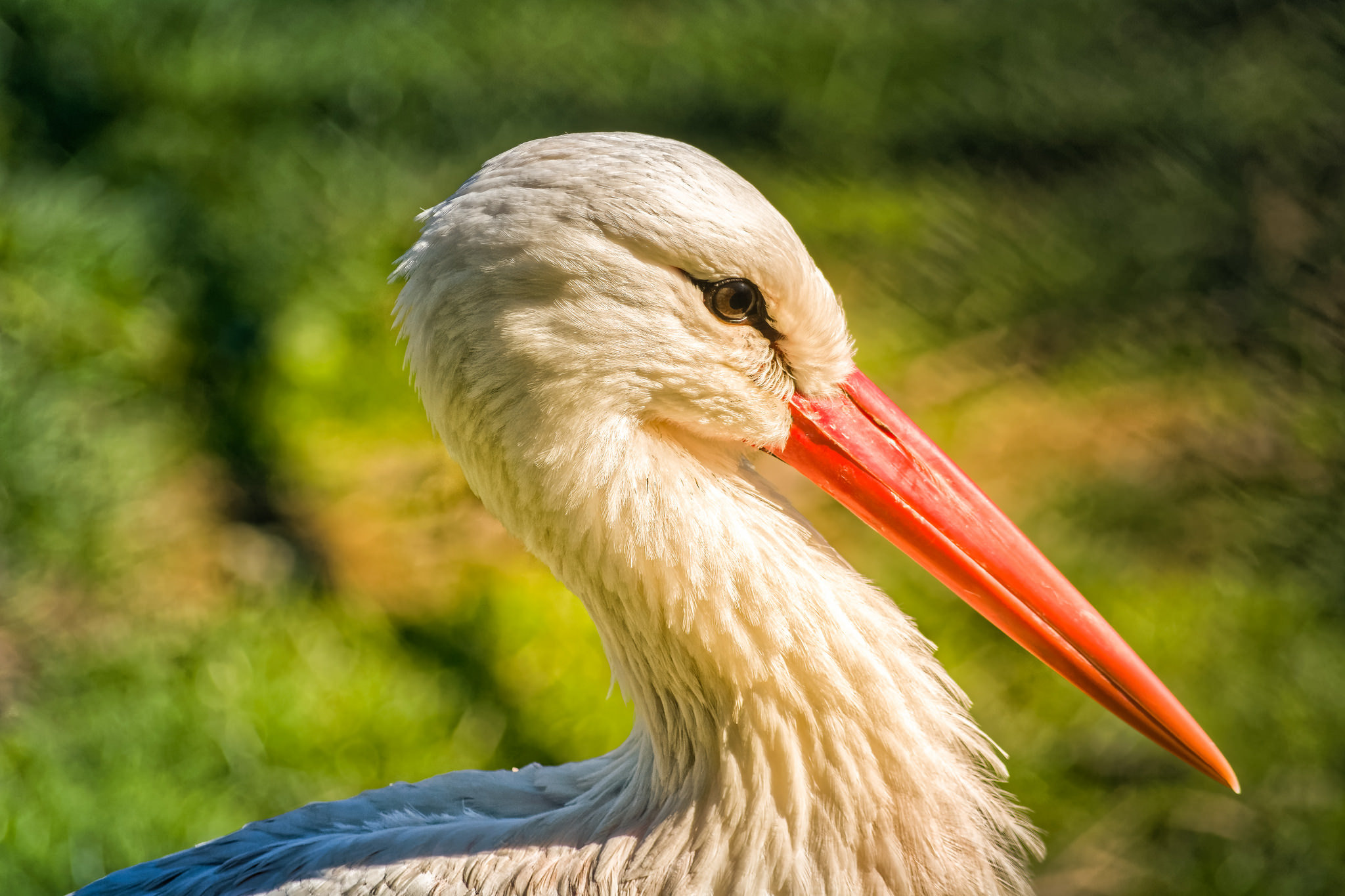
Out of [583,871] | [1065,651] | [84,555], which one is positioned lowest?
[84,555]

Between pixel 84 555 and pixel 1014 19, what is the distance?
3451 millimetres

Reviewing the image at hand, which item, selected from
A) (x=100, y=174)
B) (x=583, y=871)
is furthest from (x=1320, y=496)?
(x=100, y=174)

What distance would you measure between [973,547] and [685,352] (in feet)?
1.40

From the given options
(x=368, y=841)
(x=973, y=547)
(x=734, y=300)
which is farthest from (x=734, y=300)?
(x=368, y=841)

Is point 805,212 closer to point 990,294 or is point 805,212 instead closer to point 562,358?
point 990,294

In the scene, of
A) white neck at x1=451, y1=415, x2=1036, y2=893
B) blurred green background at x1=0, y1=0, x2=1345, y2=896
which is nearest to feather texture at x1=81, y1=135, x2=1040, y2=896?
white neck at x1=451, y1=415, x2=1036, y2=893

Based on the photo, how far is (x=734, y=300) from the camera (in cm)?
126

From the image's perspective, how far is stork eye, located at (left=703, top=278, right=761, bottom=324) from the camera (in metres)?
1.24

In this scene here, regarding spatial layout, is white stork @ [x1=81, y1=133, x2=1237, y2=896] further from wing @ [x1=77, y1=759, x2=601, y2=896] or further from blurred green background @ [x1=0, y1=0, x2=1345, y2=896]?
blurred green background @ [x1=0, y1=0, x2=1345, y2=896]

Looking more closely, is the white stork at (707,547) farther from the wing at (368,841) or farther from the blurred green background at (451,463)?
the blurred green background at (451,463)

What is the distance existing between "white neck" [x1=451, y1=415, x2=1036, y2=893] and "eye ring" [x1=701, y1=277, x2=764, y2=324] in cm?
16

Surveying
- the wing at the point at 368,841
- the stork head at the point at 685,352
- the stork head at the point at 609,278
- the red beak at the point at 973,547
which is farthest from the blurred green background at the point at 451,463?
the stork head at the point at 609,278

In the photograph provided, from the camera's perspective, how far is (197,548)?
2744 mm

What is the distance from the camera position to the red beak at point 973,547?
1.32 metres
